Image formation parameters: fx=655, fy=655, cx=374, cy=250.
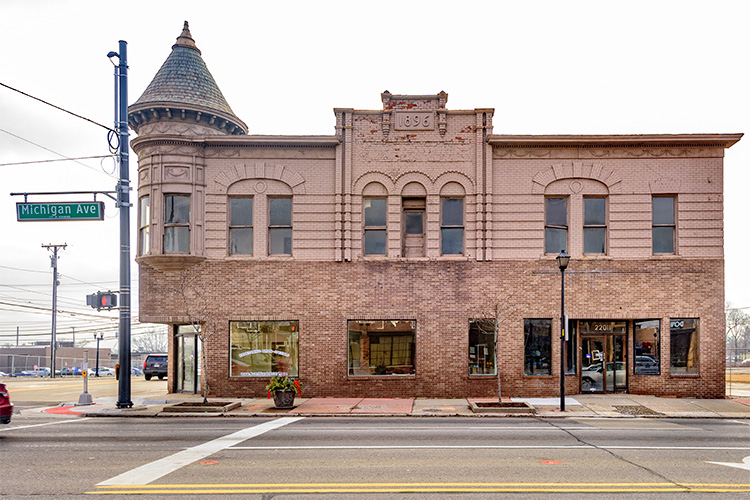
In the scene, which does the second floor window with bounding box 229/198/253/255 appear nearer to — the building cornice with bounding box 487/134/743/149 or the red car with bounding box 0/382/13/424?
the building cornice with bounding box 487/134/743/149

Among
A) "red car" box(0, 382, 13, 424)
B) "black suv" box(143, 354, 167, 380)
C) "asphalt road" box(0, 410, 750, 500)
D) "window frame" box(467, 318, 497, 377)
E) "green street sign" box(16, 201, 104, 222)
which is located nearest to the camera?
"asphalt road" box(0, 410, 750, 500)

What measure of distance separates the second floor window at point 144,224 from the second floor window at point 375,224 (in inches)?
281

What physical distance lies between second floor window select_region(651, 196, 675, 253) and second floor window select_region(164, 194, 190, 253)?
15.1 m

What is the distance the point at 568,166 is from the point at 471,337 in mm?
6400

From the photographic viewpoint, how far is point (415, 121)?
71.2 ft

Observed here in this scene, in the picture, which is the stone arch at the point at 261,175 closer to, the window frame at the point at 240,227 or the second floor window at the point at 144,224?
the window frame at the point at 240,227

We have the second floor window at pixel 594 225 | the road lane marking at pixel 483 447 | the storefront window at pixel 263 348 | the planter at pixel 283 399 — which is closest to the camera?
the road lane marking at pixel 483 447

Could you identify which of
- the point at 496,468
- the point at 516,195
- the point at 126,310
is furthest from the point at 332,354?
the point at 496,468

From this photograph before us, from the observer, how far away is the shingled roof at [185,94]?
21500 mm

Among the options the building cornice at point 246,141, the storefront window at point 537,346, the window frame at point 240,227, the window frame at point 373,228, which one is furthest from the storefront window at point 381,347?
the building cornice at point 246,141

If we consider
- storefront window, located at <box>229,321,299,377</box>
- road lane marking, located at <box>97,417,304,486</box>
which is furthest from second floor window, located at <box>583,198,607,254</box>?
road lane marking, located at <box>97,417,304,486</box>

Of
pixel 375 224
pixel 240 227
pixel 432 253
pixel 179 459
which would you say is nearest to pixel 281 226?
pixel 240 227

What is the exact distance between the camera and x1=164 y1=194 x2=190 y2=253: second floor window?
831 inches

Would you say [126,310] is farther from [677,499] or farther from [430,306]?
[677,499]
